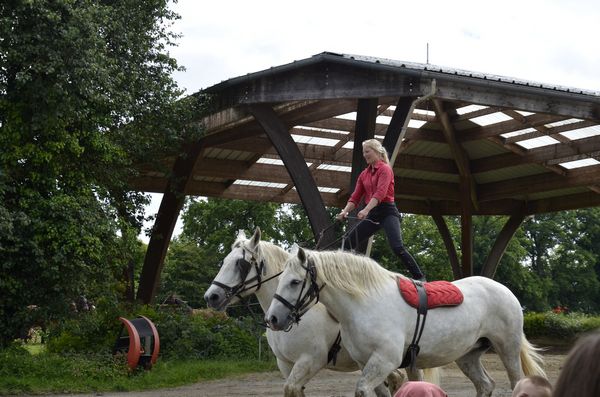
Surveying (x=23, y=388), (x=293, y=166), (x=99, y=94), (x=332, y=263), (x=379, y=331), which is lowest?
(x=23, y=388)

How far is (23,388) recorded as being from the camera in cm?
1222

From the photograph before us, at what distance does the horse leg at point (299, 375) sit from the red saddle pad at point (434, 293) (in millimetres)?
1155

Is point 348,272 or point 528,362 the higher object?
point 348,272

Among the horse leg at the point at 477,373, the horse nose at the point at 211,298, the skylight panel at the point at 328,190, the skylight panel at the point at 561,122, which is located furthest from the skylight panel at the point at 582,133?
the horse nose at the point at 211,298

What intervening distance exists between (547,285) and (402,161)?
27.6m

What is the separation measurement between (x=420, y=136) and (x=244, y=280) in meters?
14.4

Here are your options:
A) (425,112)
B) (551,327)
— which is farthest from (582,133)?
(551,327)

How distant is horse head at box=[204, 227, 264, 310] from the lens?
26.2 ft

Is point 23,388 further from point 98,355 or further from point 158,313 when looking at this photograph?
point 158,313

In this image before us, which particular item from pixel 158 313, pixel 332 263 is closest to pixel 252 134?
pixel 158 313

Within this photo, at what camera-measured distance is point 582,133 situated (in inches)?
754

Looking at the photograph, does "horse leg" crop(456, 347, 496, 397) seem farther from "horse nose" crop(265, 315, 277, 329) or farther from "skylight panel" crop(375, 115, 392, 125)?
"skylight panel" crop(375, 115, 392, 125)

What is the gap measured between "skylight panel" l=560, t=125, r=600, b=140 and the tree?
399 inches

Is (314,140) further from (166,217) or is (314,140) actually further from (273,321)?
(273,321)
